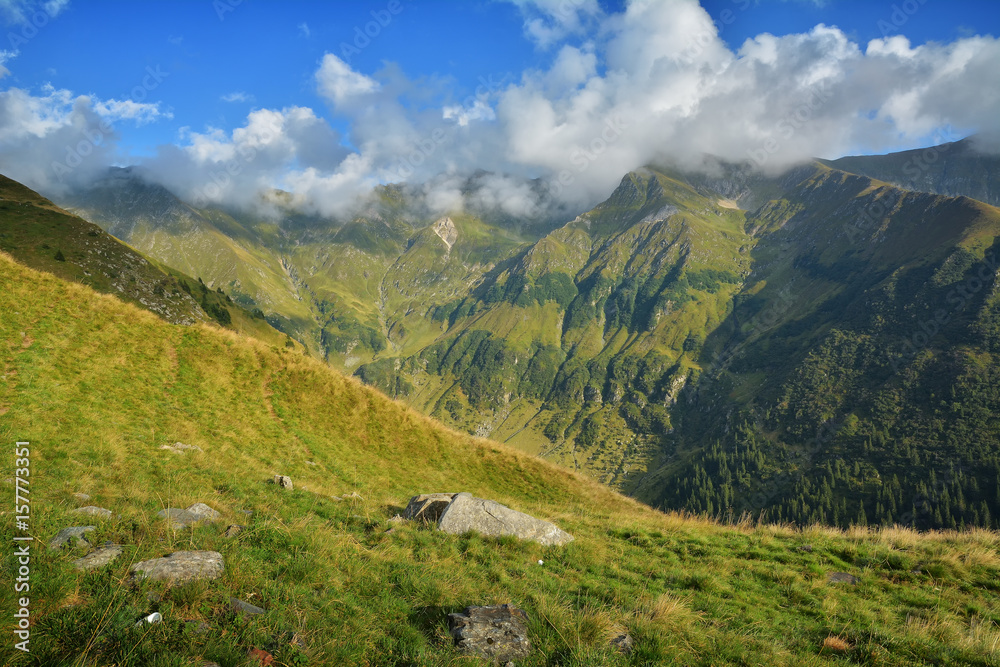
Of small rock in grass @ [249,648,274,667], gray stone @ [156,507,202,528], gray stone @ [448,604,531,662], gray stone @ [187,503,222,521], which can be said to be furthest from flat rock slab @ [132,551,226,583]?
gray stone @ [448,604,531,662]

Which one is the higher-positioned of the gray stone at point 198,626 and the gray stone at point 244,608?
the gray stone at point 198,626

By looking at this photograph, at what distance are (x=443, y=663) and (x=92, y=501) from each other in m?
10.2

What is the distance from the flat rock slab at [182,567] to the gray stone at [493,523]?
700cm

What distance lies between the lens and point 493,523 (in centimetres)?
1453

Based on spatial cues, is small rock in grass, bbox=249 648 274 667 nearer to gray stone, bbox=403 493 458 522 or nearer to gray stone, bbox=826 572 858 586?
gray stone, bbox=403 493 458 522

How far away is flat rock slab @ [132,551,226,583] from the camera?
7230 mm

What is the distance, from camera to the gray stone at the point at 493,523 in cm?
1416

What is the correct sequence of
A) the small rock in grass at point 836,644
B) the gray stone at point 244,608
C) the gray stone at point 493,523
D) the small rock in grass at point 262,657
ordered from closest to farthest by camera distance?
the small rock in grass at point 262,657 → the gray stone at point 244,608 → the small rock in grass at point 836,644 → the gray stone at point 493,523

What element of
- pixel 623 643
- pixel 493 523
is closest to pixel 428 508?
pixel 493 523

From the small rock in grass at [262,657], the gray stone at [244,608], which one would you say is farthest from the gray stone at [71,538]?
the small rock in grass at [262,657]

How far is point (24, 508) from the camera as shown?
9.25 meters

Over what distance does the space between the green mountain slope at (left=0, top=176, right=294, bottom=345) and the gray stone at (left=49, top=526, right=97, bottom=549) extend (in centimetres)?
7907

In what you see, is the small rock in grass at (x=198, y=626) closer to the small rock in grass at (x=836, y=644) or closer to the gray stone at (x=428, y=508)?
the gray stone at (x=428, y=508)

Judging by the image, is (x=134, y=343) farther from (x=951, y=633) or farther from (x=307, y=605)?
(x=951, y=633)
